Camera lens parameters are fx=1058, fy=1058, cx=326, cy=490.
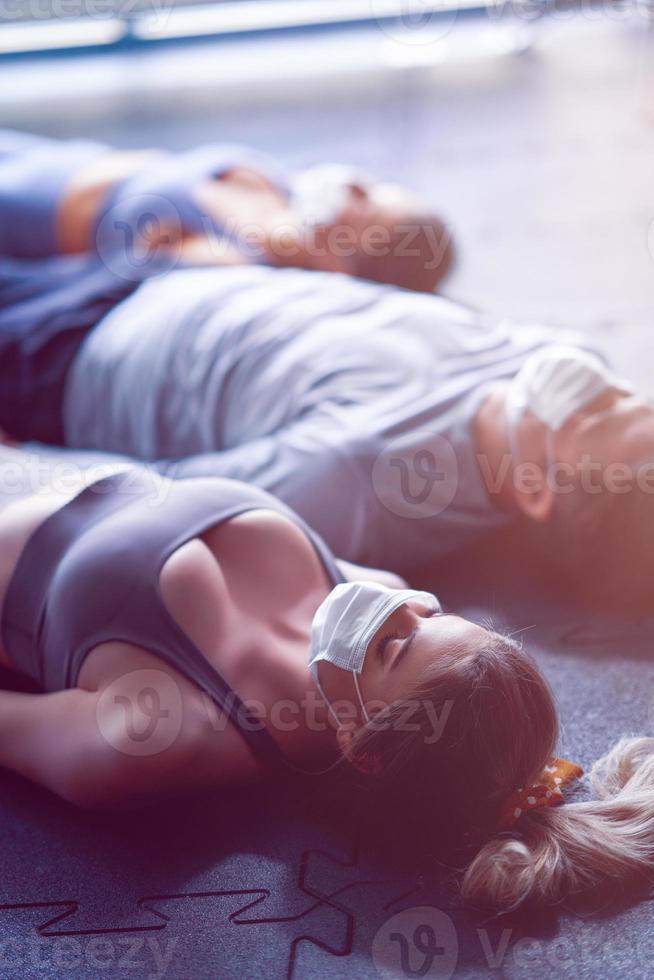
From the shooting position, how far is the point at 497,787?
84 cm

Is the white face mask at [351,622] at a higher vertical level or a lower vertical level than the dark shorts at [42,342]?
lower

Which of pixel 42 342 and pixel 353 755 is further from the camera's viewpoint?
pixel 42 342

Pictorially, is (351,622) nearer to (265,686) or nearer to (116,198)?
(265,686)

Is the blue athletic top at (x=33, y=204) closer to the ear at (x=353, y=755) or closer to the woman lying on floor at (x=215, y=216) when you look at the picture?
the woman lying on floor at (x=215, y=216)

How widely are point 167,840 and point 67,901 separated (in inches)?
3.8

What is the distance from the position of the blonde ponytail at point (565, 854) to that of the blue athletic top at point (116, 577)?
0.71ft

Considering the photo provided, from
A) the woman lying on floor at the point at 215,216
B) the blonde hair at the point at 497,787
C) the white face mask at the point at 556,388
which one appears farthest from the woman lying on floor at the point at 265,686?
the woman lying on floor at the point at 215,216

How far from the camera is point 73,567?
3.16 feet

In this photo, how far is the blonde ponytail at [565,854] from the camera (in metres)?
0.82

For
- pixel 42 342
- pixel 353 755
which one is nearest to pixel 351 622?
pixel 353 755

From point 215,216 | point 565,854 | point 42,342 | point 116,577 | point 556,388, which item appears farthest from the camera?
point 215,216

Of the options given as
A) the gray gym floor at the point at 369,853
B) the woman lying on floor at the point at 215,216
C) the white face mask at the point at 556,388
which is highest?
the woman lying on floor at the point at 215,216

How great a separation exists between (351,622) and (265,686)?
0.12 m

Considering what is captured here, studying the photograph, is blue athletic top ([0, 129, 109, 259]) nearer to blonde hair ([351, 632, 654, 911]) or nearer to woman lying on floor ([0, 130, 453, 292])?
woman lying on floor ([0, 130, 453, 292])
